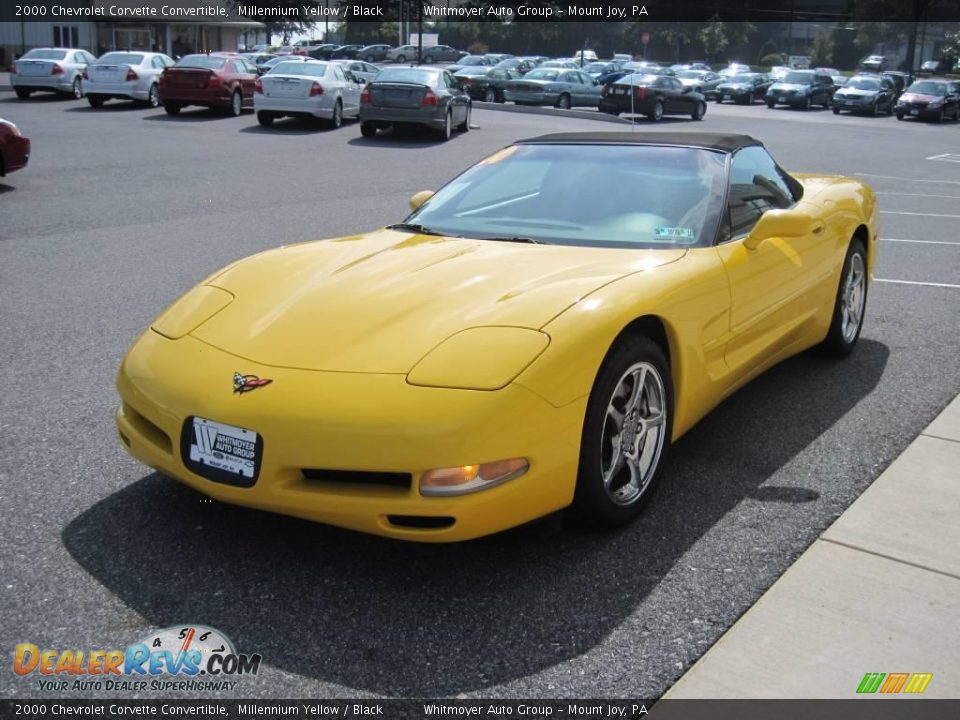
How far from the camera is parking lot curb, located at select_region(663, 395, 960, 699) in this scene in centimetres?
296

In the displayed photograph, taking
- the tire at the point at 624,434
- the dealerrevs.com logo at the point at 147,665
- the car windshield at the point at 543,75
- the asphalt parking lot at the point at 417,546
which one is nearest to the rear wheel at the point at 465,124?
the car windshield at the point at 543,75

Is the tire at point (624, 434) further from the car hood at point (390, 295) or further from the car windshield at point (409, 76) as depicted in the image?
the car windshield at point (409, 76)

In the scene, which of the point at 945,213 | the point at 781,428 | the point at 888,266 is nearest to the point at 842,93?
the point at 945,213

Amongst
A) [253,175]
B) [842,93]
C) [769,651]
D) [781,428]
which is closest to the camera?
[769,651]

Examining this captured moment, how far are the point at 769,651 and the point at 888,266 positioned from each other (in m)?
7.19

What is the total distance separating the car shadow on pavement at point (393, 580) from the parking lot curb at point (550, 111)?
27.4 metres

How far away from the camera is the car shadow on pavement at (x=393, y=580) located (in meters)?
3.03

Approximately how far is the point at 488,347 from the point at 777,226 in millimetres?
1790

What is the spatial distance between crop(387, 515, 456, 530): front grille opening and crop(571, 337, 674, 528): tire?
55 centimetres

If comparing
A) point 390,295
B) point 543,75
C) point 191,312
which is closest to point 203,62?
point 543,75

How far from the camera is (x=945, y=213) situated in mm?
14273

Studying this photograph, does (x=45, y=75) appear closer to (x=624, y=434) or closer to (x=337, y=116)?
(x=337, y=116)

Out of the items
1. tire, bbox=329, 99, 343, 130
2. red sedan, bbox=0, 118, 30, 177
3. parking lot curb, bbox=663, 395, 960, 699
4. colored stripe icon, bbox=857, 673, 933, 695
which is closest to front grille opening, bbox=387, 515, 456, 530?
parking lot curb, bbox=663, 395, 960, 699

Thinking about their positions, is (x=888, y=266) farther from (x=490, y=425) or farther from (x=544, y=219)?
(x=490, y=425)
